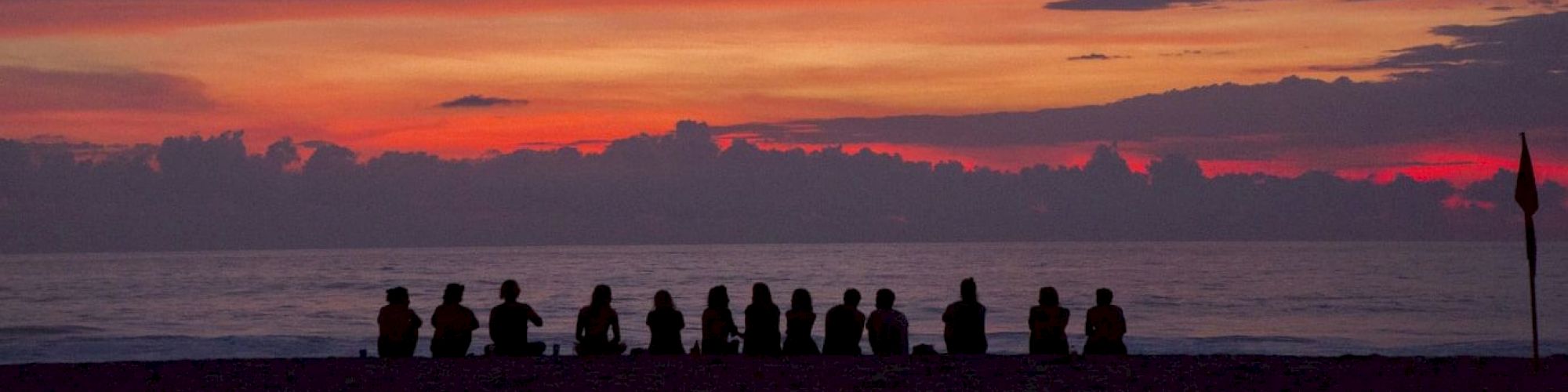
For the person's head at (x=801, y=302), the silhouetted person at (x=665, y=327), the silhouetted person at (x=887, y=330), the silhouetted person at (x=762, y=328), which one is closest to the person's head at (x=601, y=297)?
the silhouetted person at (x=665, y=327)

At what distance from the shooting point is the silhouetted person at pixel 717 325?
18250 mm

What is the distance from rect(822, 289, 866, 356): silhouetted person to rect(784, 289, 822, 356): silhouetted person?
0.62ft

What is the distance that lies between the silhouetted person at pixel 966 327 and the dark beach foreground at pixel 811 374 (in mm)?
1207

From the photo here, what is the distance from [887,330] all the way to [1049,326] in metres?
1.63

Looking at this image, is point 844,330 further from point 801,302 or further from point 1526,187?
point 1526,187

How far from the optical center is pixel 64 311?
5550 centimetres

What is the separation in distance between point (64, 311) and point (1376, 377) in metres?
48.6

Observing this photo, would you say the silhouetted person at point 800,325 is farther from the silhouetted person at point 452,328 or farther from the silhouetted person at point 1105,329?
the silhouetted person at point 452,328

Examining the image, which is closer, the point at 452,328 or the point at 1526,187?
the point at 1526,187

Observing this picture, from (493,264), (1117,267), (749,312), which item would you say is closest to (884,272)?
(1117,267)

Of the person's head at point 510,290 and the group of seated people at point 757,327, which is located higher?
the person's head at point 510,290

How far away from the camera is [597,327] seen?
1847 centimetres

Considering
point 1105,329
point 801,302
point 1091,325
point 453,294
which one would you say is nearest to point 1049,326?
point 1091,325

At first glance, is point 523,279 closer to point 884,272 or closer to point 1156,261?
point 884,272
